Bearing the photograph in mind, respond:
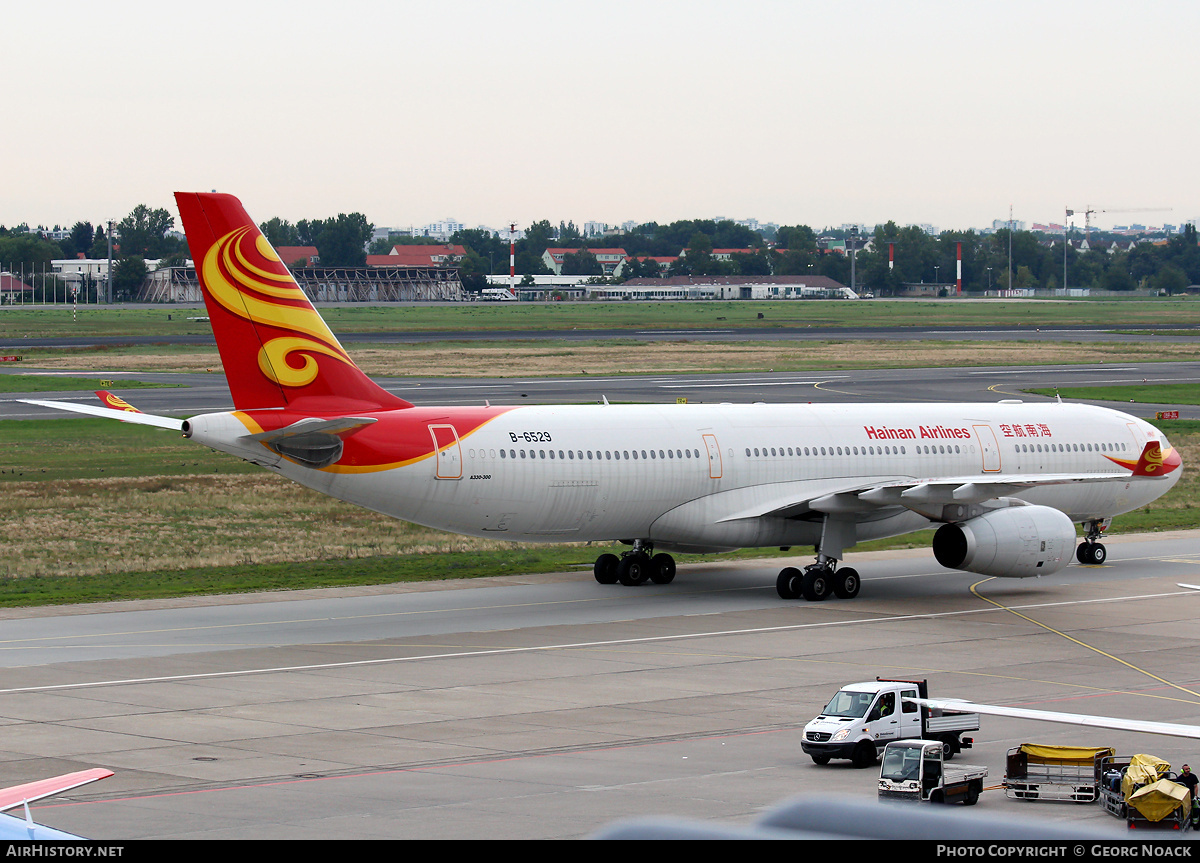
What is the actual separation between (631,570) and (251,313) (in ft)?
40.5

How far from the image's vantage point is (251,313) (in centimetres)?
3297

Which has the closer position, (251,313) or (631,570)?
(251,313)

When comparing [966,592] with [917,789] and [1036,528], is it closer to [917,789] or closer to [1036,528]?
[1036,528]

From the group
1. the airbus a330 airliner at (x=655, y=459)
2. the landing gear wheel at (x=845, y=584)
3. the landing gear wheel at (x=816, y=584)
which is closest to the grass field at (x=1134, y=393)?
the airbus a330 airliner at (x=655, y=459)

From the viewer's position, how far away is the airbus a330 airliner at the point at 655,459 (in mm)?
32938

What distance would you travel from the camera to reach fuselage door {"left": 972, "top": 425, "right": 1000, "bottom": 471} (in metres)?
42.2

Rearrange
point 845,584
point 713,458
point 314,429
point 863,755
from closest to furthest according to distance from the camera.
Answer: point 863,755
point 314,429
point 845,584
point 713,458

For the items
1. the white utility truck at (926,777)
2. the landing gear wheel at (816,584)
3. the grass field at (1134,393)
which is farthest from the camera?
the grass field at (1134,393)

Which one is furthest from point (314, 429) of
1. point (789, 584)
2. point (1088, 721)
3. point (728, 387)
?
point (728, 387)

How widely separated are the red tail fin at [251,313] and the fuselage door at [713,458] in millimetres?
9793

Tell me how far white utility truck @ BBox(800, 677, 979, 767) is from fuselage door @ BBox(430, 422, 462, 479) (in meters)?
13.4

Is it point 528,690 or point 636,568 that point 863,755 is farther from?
point 636,568

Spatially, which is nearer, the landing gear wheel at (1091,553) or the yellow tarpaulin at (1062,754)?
the yellow tarpaulin at (1062,754)

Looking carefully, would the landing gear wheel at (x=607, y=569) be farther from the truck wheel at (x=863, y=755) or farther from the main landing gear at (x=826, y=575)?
the truck wheel at (x=863, y=755)
